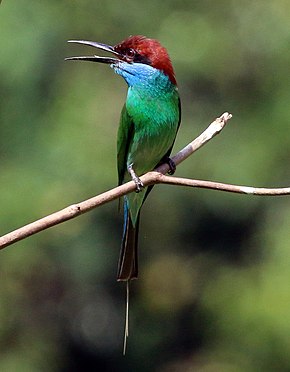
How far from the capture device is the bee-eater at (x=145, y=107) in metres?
2.62

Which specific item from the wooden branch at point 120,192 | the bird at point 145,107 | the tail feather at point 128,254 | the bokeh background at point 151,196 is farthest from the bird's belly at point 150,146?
the bokeh background at point 151,196

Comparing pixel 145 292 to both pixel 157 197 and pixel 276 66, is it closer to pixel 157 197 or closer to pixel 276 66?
pixel 157 197

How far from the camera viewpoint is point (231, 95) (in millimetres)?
7047

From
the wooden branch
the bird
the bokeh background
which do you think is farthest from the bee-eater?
the bokeh background

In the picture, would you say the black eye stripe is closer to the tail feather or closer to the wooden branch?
the tail feather

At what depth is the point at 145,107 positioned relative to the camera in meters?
2.67

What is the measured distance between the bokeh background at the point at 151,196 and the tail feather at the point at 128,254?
3115mm

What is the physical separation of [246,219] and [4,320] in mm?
1547

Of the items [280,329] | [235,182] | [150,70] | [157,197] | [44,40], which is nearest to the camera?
[150,70]

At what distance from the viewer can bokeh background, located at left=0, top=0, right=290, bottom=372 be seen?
20.0ft

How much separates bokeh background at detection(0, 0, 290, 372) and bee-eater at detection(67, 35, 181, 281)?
312 cm

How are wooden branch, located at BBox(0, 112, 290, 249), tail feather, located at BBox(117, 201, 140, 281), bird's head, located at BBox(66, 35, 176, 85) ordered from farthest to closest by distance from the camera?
bird's head, located at BBox(66, 35, 176, 85), tail feather, located at BBox(117, 201, 140, 281), wooden branch, located at BBox(0, 112, 290, 249)

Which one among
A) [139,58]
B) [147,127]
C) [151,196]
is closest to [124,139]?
[147,127]

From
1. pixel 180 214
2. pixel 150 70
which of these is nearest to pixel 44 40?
pixel 180 214
